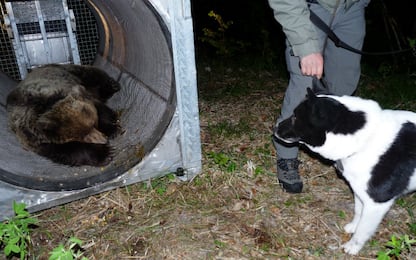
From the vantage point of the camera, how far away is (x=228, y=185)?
4.07m

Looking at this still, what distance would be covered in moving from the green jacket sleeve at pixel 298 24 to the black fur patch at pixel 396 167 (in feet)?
3.13

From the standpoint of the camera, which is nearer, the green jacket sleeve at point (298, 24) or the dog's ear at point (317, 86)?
the green jacket sleeve at point (298, 24)

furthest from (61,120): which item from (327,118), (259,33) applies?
(259,33)

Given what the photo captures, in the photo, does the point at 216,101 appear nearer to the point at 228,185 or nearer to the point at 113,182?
the point at 228,185

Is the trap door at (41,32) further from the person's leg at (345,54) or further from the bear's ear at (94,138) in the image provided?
the person's leg at (345,54)

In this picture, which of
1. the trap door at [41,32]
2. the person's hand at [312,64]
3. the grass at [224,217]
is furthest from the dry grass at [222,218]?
the trap door at [41,32]

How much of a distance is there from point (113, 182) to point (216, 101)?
9.57 ft

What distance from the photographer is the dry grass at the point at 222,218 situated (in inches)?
129

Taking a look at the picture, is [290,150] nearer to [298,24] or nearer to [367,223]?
[367,223]

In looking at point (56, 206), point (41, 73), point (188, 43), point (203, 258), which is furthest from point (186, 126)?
point (41, 73)

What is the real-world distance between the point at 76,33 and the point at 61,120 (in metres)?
2.11

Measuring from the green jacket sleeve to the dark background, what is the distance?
16.1 feet

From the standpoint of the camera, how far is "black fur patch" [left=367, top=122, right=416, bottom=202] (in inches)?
110

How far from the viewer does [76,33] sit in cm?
588
